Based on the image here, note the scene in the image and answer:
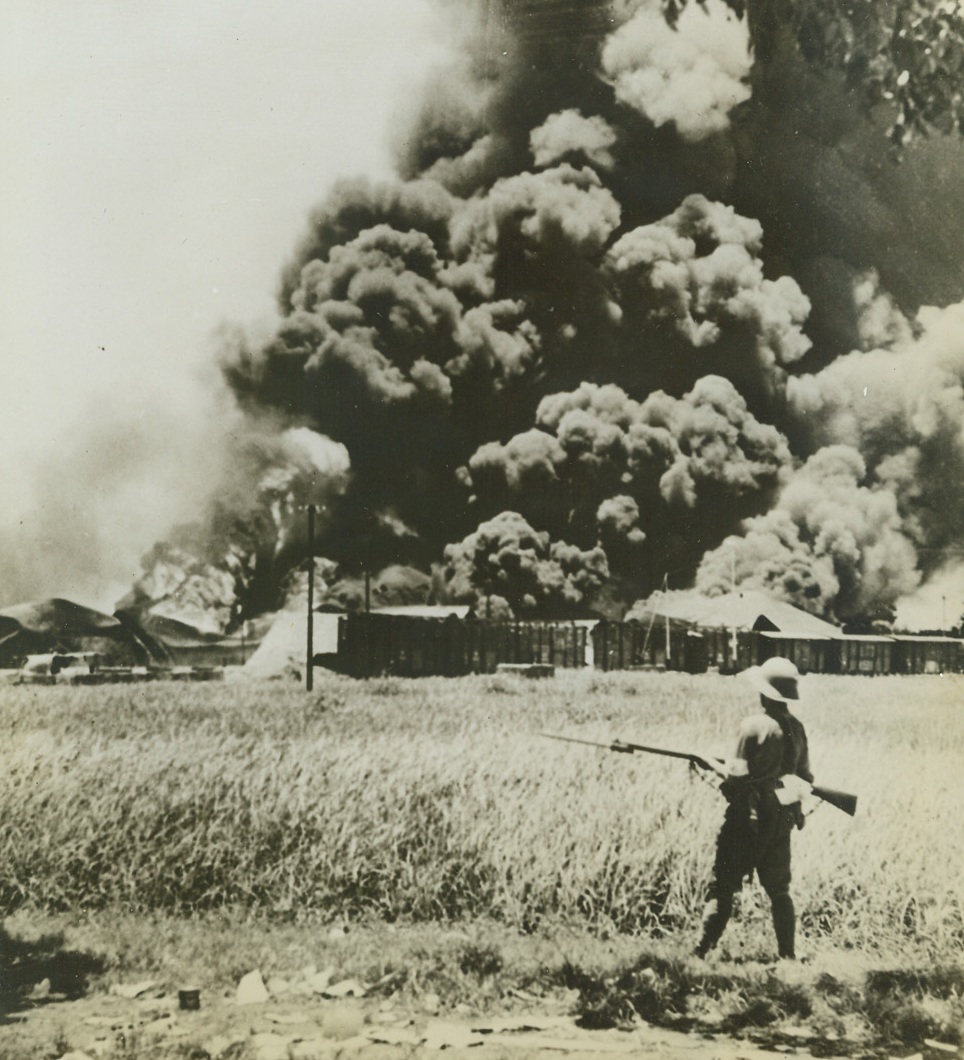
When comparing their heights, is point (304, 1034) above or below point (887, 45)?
below

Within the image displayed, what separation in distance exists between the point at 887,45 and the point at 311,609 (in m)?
3.84

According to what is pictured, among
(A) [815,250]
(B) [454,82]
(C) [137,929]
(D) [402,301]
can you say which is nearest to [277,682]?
(C) [137,929]

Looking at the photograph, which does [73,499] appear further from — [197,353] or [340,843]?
[340,843]

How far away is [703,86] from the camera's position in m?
4.48

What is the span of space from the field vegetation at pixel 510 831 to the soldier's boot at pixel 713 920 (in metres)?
0.07

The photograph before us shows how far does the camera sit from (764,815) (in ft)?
13.1

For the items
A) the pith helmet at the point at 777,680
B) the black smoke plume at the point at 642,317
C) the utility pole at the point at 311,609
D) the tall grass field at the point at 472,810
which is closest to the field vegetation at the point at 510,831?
the tall grass field at the point at 472,810

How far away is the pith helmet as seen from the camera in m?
4.01

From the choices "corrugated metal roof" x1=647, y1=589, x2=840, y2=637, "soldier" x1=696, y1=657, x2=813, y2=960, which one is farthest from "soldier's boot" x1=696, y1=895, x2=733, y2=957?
"corrugated metal roof" x1=647, y1=589, x2=840, y2=637

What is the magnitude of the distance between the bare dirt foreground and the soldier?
0.50m

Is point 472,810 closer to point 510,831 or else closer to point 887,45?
point 510,831

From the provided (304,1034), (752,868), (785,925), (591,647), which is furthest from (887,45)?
(304,1034)

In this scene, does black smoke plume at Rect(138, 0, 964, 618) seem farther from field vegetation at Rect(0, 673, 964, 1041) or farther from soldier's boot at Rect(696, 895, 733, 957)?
soldier's boot at Rect(696, 895, 733, 957)

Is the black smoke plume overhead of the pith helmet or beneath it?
overhead
